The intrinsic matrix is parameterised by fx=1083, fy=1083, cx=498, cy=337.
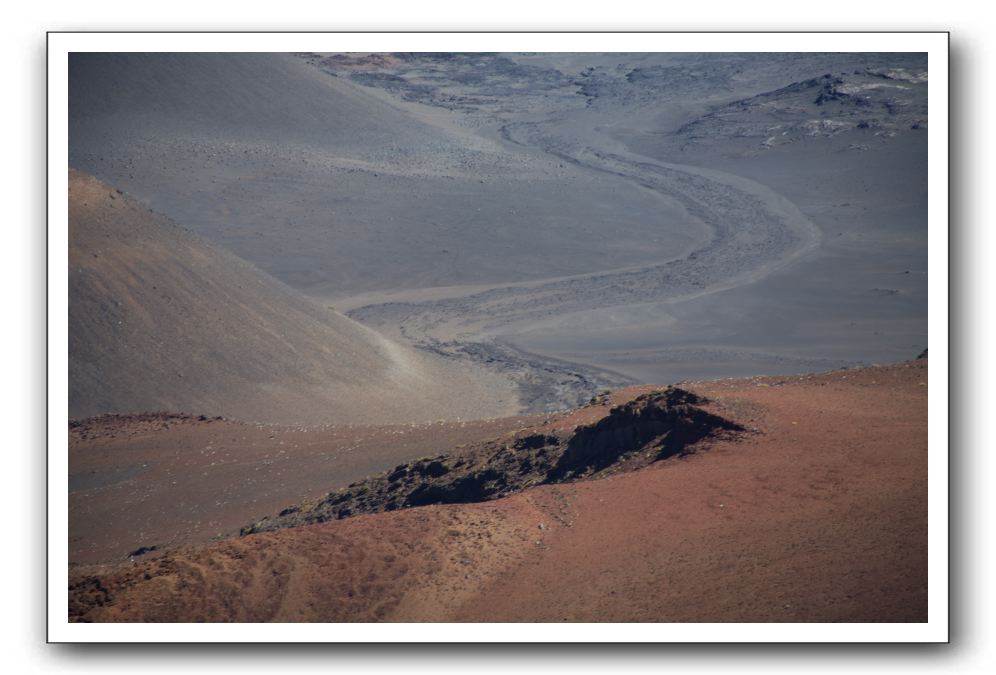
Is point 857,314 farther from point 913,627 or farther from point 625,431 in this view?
→ point 913,627

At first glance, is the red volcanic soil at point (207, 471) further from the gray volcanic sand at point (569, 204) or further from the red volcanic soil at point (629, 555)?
the gray volcanic sand at point (569, 204)

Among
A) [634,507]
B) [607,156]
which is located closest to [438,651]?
[634,507]

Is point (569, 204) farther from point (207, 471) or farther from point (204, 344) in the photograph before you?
point (207, 471)

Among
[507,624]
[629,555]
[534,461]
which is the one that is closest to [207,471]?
[534,461]

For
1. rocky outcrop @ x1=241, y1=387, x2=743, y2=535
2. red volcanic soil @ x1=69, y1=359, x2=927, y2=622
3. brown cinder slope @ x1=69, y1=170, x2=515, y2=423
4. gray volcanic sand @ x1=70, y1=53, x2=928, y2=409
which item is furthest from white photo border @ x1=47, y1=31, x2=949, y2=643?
gray volcanic sand @ x1=70, y1=53, x2=928, y2=409

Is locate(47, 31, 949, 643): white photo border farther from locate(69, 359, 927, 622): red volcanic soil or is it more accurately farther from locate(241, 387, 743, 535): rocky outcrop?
locate(241, 387, 743, 535): rocky outcrop

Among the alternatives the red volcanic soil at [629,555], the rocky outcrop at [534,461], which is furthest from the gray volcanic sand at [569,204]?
the red volcanic soil at [629,555]
